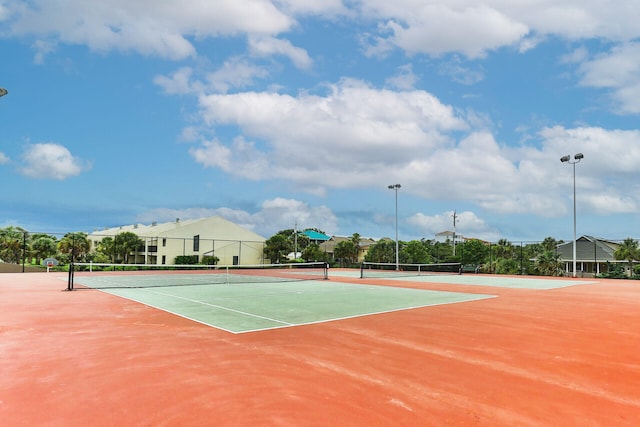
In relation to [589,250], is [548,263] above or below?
below

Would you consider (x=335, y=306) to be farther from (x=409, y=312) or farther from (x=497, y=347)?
(x=497, y=347)

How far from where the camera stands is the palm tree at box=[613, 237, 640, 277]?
1308 inches

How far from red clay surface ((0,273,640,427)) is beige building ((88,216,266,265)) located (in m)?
41.7

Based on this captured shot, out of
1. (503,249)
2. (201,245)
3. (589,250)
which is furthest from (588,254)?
(201,245)

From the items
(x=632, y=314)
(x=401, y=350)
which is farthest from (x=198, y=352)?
(x=632, y=314)

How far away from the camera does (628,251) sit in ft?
111

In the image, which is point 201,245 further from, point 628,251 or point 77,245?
point 628,251

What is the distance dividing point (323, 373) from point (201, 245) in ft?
165

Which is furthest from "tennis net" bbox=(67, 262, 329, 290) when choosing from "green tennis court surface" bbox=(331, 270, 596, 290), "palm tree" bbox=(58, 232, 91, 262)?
"palm tree" bbox=(58, 232, 91, 262)

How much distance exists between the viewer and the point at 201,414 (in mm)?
3768

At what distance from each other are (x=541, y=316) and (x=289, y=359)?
6810 mm

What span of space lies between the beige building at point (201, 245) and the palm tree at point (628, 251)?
118 ft

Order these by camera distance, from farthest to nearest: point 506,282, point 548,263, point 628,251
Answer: point 548,263
point 628,251
point 506,282

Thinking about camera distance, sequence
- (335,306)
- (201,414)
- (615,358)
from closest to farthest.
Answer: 1. (201,414)
2. (615,358)
3. (335,306)
